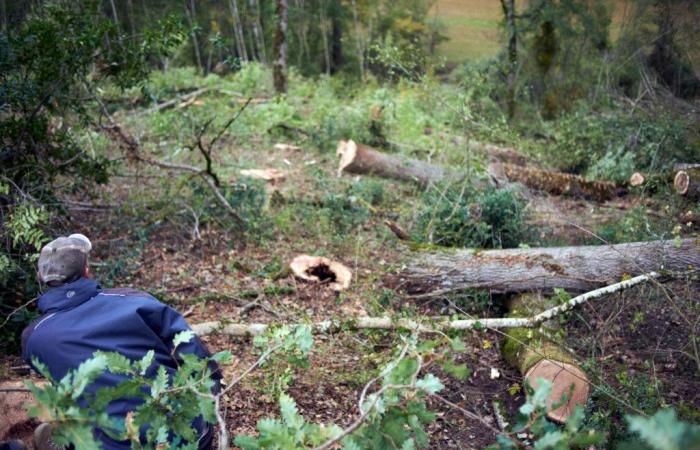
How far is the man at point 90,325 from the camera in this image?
246cm

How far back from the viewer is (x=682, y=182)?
6266mm

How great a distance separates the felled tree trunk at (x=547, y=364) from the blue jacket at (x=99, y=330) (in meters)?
2.20

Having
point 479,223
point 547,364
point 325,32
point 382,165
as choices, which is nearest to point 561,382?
point 547,364

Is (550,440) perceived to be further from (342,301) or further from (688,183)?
(688,183)

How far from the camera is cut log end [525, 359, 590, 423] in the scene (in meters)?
3.66

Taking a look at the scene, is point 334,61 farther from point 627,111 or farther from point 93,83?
point 93,83

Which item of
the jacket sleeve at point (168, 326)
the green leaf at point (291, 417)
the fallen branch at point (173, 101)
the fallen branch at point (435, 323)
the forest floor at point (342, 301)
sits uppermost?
the green leaf at point (291, 417)

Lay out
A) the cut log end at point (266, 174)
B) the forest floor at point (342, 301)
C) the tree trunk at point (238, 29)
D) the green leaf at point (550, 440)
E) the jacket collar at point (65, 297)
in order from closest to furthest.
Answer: the green leaf at point (550, 440) < the jacket collar at point (65, 297) < the forest floor at point (342, 301) < the cut log end at point (266, 174) < the tree trunk at point (238, 29)

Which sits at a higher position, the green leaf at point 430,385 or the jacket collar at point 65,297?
the green leaf at point 430,385

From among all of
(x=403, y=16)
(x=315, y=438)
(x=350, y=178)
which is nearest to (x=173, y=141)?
(x=350, y=178)

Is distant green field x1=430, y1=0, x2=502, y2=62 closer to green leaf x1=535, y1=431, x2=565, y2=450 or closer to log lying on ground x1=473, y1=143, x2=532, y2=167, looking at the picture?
log lying on ground x1=473, y1=143, x2=532, y2=167

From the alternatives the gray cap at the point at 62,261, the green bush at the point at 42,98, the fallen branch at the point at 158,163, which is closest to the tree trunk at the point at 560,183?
the fallen branch at the point at 158,163

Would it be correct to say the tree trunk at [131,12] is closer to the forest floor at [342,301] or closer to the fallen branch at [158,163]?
the forest floor at [342,301]

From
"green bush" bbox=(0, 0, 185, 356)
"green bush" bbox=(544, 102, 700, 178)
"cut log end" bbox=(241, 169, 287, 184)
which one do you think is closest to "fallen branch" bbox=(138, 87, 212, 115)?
"cut log end" bbox=(241, 169, 287, 184)
